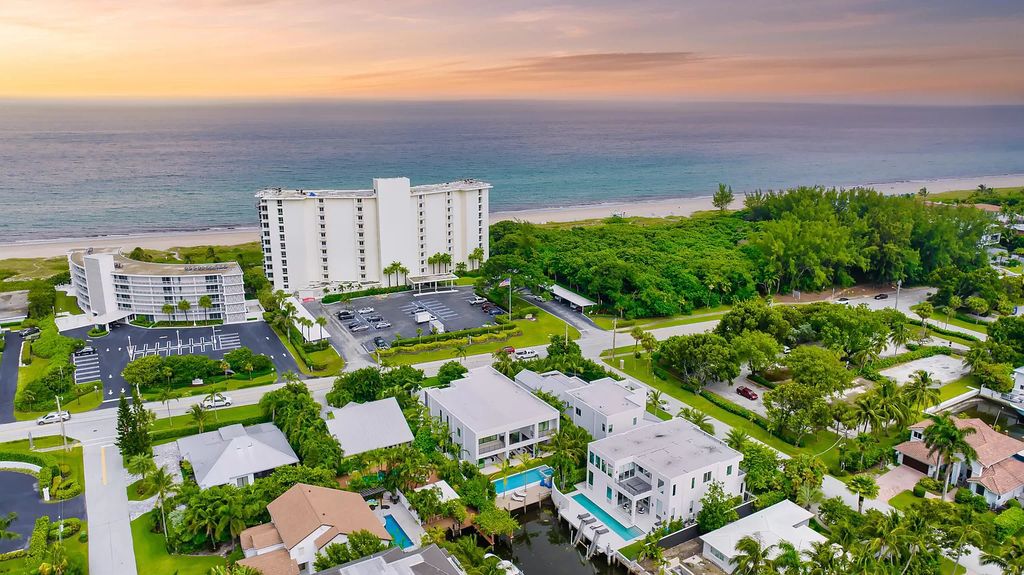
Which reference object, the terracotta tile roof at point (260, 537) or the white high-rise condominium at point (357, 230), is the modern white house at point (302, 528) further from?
the white high-rise condominium at point (357, 230)

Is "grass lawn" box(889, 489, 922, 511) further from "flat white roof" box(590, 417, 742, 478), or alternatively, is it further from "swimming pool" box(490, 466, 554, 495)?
"swimming pool" box(490, 466, 554, 495)

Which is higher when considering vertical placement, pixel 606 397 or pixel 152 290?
pixel 152 290

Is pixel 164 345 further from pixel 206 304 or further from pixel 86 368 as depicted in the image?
pixel 86 368

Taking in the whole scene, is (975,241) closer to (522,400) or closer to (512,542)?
(522,400)

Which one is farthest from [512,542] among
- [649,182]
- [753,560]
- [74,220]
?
[649,182]

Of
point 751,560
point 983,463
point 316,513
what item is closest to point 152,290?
point 316,513

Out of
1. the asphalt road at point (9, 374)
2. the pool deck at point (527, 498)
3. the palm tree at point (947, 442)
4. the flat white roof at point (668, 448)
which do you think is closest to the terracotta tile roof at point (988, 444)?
the palm tree at point (947, 442)

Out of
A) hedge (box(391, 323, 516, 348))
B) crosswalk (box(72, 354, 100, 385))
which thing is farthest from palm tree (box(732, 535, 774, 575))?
crosswalk (box(72, 354, 100, 385))
